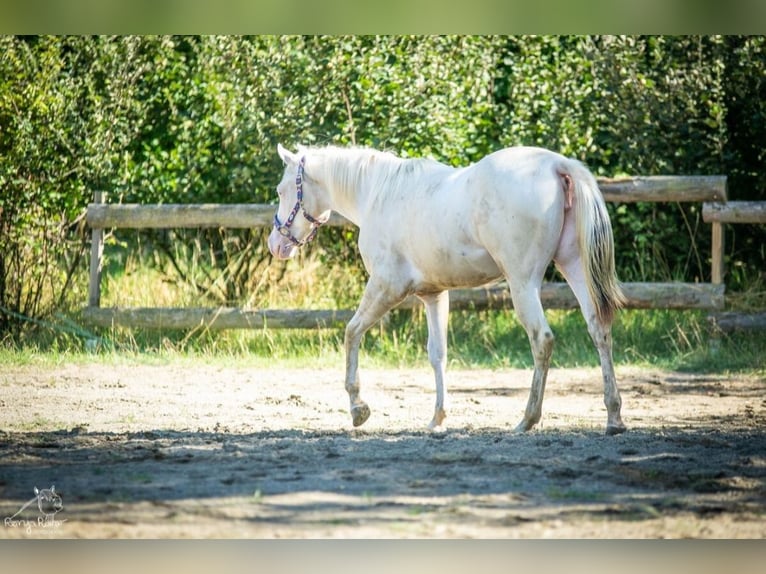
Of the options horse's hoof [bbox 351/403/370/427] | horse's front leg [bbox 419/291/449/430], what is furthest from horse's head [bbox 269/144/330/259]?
horse's hoof [bbox 351/403/370/427]

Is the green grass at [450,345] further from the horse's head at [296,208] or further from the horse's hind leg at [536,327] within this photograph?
the horse's hind leg at [536,327]

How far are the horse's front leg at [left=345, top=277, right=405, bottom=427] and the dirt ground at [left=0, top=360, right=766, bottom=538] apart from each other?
119 mm

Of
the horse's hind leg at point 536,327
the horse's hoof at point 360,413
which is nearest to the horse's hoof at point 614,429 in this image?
the horse's hind leg at point 536,327

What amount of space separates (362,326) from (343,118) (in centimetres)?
307

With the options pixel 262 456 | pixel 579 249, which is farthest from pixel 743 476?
pixel 262 456

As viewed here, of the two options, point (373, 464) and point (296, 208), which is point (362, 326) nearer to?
point (296, 208)

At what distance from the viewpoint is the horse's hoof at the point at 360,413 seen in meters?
5.31

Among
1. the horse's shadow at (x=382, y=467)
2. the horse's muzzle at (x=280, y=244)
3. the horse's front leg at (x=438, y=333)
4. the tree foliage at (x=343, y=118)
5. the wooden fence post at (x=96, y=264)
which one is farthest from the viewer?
the wooden fence post at (x=96, y=264)

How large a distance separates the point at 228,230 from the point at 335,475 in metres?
4.68

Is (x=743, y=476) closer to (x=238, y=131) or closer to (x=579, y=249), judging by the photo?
(x=579, y=249)

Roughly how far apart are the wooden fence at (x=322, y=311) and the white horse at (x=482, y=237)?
7.24ft

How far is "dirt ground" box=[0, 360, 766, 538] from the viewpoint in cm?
380

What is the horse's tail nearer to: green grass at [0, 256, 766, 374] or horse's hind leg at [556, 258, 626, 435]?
horse's hind leg at [556, 258, 626, 435]

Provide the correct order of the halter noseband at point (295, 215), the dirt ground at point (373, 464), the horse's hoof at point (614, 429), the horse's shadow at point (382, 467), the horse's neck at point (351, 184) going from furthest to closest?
1. the halter noseband at point (295, 215)
2. the horse's neck at point (351, 184)
3. the horse's hoof at point (614, 429)
4. the horse's shadow at point (382, 467)
5. the dirt ground at point (373, 464)
